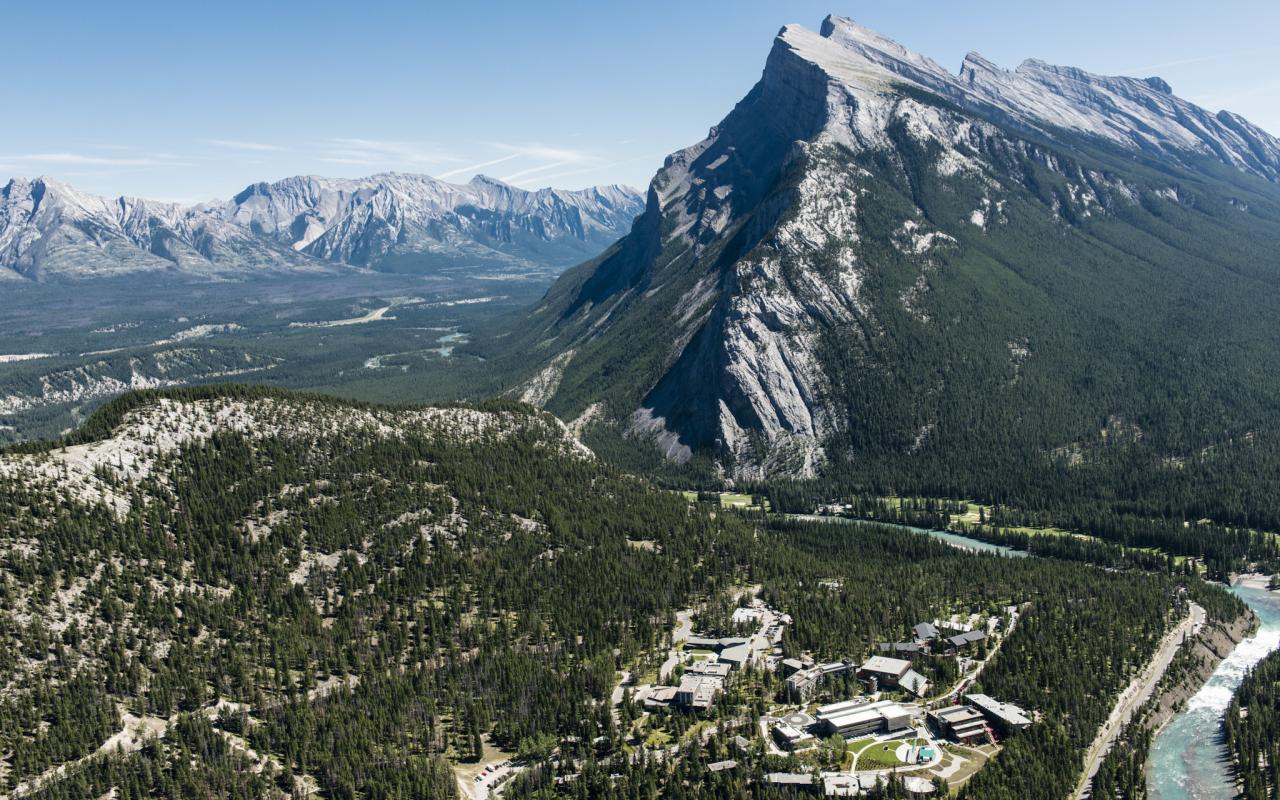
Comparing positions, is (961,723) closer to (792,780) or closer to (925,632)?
(792,780)

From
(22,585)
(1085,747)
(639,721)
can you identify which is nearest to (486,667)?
(639,721)

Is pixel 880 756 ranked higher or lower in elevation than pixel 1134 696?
lower

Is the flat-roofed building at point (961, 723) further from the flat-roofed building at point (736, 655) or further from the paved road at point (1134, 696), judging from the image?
the flat-roofed building at point (736, 655)

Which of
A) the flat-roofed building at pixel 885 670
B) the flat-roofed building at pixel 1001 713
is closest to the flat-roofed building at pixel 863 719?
the flat-roofed building at pixel 885 670

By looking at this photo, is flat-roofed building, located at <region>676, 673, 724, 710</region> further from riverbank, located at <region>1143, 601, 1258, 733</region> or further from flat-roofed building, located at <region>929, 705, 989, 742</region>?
riverbank, located at <region>1143, 601, 1258, 733</region>

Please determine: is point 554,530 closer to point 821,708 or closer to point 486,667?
point 486,667

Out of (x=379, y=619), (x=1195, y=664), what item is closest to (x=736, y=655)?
(x=379, y=619)
